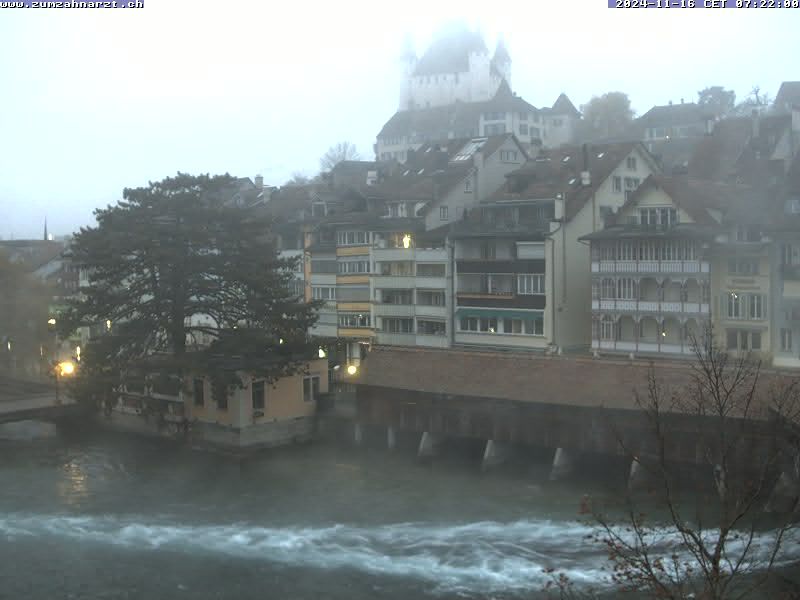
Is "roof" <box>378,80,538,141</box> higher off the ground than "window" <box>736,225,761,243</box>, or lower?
higher

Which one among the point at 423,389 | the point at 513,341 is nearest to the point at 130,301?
the point at 423,389

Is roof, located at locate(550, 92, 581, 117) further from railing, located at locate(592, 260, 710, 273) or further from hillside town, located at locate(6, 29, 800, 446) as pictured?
railing, located at locate(592, 260, 710, 273)

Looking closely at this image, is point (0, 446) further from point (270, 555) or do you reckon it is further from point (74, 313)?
point (270, 555)

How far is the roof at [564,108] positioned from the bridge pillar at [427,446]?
2294 inches

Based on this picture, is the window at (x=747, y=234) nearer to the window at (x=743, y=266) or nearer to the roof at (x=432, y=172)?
the window at (x=743, y=266)

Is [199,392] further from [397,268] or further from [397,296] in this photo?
[397,268]

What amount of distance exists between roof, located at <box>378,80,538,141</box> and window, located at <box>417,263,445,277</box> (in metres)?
44.0

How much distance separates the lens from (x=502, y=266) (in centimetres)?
3991

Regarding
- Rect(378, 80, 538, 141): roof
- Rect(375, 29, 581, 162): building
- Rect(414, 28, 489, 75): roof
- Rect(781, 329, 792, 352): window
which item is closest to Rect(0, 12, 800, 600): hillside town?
Rect(781, 329, 792, 352): window

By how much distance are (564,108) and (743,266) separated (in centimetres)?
5251

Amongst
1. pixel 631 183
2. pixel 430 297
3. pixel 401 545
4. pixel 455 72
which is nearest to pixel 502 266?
pixel 430 297

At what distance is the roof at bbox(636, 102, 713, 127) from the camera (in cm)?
6788

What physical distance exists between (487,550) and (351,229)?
25396 mm

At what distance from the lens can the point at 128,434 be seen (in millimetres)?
36750
